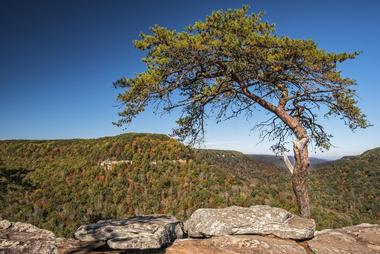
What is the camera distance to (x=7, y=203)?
81.7 ft

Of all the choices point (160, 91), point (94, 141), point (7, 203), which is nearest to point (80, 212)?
point (7, 203)

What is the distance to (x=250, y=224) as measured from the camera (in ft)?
29.7

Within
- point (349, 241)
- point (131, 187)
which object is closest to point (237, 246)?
point (349, 241)

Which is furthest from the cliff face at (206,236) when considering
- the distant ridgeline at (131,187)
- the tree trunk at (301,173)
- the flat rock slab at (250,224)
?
the distant ridgeline at (131,187)

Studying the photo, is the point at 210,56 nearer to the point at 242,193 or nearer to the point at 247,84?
the point at 247,84

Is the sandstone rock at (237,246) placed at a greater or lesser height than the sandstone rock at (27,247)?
lesser

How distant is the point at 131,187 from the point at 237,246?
861 inches

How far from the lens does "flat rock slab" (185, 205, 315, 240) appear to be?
8.88 m

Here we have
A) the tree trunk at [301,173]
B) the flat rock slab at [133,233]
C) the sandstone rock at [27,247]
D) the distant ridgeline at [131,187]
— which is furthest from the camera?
the distant ridgeline at [131,187]

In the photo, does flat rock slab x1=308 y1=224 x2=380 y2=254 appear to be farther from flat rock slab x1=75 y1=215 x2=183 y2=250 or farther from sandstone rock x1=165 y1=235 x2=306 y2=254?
flat rock slab x1=75 y1=215 x2=183 y2=250

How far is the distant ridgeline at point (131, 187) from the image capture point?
24.9 metres

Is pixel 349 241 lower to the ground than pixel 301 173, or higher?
lower

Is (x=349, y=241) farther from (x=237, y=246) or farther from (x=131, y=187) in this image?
(x=131, y=187)

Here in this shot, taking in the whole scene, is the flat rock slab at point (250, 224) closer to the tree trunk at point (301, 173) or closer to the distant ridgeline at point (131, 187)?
the tree trunk at point (301, 173)
